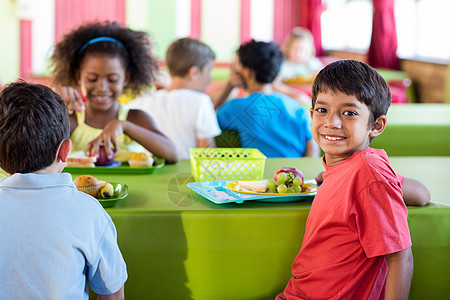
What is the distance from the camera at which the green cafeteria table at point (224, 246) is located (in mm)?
1433

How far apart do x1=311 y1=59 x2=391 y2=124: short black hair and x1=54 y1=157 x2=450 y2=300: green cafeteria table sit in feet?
0.91

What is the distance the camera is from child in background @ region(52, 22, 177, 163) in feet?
7.38

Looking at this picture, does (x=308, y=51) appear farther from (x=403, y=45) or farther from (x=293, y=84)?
(x=293, y=84)

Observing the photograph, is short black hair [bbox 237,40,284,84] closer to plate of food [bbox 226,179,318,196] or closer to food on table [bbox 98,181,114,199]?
plate of food [bbox 226,179,318,196]

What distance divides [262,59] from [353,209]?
1618 mm

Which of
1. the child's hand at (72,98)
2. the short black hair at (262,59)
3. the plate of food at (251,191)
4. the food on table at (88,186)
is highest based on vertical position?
the short black hair at (262,59)

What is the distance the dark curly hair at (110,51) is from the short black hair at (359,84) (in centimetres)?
119

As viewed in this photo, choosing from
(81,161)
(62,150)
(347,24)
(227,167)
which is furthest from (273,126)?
(347,24)

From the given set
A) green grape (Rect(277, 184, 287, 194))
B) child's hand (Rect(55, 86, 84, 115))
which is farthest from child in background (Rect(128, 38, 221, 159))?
green grape (Rect(277, 184, 287, 194))

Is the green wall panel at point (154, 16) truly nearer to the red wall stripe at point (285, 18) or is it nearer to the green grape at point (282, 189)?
the red wall stripe at point (285, 18)

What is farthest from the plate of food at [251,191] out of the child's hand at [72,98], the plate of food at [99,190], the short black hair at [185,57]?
the short black hair at [185,57]

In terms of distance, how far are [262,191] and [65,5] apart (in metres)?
8.56

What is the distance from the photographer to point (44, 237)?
112 centimetres

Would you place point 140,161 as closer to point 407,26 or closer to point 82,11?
point 407,26
